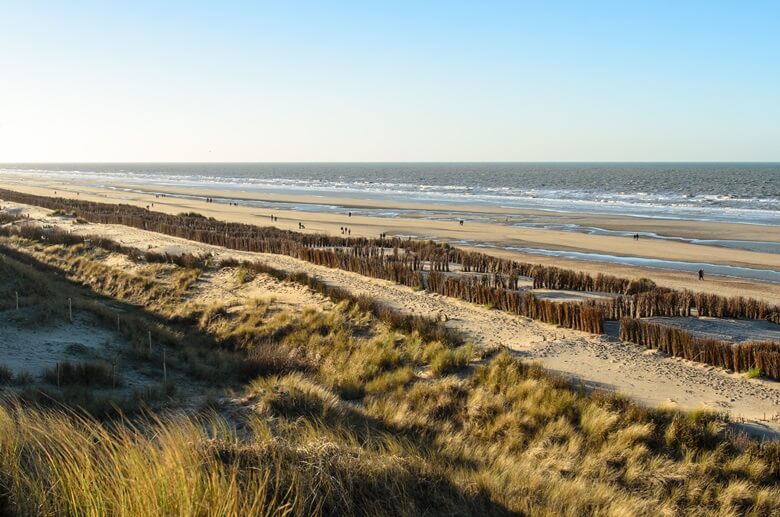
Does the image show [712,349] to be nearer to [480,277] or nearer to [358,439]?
[358,439]

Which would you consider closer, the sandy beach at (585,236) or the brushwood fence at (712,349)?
the brushwood fence at (712,349)

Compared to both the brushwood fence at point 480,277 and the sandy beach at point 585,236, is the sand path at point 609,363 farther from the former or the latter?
the sandy beach at point 585,236

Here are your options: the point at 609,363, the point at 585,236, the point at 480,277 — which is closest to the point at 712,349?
the point at 609,363

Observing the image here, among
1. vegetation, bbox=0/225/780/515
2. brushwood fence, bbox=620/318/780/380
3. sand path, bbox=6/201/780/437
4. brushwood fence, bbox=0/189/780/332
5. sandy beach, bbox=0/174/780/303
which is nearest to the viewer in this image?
vegetation, bbox=0/225/780/515

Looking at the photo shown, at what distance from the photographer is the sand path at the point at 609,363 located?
10.3 metres

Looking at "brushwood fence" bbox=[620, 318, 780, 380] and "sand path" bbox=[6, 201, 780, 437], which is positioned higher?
"brushwood fence" bbox=[620, 318, 780, 380]

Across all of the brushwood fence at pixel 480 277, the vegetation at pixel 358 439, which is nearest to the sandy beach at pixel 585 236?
the brushwood fence at pixel 480 277

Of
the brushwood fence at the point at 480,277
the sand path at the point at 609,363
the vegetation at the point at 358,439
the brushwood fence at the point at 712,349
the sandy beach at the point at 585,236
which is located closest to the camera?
the vegetation at the point at 358,439

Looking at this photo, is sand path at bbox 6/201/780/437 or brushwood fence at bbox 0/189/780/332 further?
brushwood fence at bbox 0/189/780/332

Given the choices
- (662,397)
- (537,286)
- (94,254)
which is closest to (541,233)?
(537,286)

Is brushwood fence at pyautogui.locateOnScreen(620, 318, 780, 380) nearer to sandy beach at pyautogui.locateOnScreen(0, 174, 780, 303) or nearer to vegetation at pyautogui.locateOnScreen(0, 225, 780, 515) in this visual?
vegetation at pyautogui.locateOnScreen(0, 225, 780, 515)

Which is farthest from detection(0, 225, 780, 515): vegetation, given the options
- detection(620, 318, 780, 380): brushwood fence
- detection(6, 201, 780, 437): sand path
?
detection(620, 318, 780, 380): brushwood fence

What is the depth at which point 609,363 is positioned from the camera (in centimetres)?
1243

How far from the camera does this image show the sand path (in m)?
10.3
